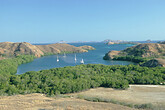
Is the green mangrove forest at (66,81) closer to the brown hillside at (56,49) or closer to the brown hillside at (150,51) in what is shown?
the brown hillside at (150,51)

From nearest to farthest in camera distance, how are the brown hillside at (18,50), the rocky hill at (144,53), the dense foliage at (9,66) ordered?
the dense foliage at (9,66) < the rocky hill at (144,53) < the brown hillside at (18,50)

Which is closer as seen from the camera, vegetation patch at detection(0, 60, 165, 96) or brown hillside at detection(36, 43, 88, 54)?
vegetation patch at detection(0, 60, 165, 96)

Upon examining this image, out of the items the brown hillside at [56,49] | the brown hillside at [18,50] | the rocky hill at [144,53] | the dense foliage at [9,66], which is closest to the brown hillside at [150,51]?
the rocky hill at [144,53]

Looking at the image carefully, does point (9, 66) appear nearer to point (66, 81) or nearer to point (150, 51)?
point (66, 81)

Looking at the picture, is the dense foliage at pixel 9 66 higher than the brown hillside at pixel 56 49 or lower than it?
lower

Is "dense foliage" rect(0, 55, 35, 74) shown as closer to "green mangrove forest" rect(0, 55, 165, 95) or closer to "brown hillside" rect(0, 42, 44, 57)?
"green mangrove forest" rect(0, 55, 165, 95)

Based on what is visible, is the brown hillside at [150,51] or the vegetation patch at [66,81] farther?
the brown hillside at [150,51]

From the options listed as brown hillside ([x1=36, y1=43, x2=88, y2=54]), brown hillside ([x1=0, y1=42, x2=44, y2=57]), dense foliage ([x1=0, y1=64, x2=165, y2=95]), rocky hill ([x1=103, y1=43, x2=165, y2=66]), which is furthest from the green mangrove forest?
brown hillside ([x1=36, y1=43, x2=88, y2=54])

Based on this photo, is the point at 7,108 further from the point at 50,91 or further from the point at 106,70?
the point at 106,70

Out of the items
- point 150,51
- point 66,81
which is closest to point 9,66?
point 66,81

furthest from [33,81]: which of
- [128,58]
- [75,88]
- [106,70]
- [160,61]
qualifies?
[128,58]

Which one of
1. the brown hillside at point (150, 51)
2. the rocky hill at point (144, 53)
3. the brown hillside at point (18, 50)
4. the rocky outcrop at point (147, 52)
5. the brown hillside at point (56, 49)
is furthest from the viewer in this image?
the brown hillside at point (56, 49)
